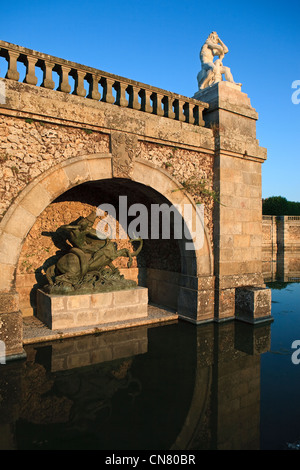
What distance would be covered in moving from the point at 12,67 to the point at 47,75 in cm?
50

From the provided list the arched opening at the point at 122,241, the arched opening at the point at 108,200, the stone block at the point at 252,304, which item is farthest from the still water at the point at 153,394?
the arched opening at the point at 122,241

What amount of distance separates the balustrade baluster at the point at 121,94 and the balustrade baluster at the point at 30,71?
1.37 meters

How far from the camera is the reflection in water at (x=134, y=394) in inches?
101

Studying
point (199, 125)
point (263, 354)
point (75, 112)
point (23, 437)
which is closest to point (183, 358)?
point (263, 354)

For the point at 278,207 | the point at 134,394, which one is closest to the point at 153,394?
the point at 134,394

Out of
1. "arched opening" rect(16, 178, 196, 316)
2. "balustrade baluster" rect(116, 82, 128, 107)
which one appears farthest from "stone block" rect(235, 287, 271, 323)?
"balustrade baluster" rect(116, 82, 128, 107)

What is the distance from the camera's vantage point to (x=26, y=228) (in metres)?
4.20

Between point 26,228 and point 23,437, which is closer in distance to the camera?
point 23,437

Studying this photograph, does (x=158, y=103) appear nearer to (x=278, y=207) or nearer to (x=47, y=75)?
(x=47, y=75)

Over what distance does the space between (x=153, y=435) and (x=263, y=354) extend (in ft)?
8.13

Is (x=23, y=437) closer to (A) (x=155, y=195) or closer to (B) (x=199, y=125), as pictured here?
(A) (x=155, y=195)

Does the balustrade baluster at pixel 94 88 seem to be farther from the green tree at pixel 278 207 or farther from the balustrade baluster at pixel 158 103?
the green tree at pixel 278 207

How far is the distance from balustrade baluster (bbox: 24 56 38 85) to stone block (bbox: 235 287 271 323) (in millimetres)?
5203

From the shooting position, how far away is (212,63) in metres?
6.66
